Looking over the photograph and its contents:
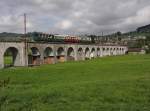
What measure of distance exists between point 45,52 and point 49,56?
1798mm

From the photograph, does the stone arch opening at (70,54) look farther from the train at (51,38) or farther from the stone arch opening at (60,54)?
the stone arch opening at (60,54)

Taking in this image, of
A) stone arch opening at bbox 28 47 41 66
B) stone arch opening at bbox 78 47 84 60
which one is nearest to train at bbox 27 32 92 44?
stone arch opening at bbox 28 47 41 66

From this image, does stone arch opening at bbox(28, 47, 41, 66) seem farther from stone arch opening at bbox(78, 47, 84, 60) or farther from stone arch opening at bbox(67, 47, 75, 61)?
stone arch opening at bbox(78, 47, 84, 60)

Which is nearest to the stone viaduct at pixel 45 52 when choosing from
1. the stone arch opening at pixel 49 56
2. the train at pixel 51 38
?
the stone arch opening at pixel 49 56

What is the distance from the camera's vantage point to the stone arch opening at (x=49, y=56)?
81.0 meters

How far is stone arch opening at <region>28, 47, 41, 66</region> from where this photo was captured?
7364cm

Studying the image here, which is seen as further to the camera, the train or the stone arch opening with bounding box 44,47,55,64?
the stone arch opening with bounding box 44,47,55,64

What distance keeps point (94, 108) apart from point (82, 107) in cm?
80

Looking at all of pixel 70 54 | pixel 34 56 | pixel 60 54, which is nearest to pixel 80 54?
pixel 70 54

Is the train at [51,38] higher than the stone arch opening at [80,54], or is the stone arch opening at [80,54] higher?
the train at [51,38]

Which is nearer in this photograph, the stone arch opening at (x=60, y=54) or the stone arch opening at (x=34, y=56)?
the stone arch opening at (x=34, y=56)

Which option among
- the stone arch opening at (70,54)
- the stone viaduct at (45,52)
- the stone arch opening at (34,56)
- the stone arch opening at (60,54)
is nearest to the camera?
the stone viaduct at (45,52)

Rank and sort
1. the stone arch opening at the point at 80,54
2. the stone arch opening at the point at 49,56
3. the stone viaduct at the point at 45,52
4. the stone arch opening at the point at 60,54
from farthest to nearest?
1. the stone arch opening at the point at 80,54
2. the stone arch opening at the point at 60,54
3. the stone arch opening at the point at 49,56
4. the stone viaduct at the point at 45,52

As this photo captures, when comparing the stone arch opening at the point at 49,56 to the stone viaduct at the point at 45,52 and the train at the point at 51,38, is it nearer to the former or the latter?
the stone viaduct at the point at 45,52
